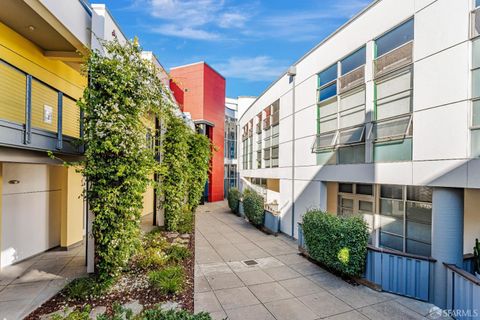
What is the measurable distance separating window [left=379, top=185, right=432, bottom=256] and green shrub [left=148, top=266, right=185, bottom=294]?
6198mm

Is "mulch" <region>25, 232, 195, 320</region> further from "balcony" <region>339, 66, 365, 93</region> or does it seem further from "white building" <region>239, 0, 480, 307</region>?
"balcony" <region>339, 66, 365, 93</region>

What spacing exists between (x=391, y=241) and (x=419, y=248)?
0.87 metres

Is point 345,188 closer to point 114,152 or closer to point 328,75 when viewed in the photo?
point 328,75

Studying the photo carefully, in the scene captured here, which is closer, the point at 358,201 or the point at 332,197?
the point at 358,201

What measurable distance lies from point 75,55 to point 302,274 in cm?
899

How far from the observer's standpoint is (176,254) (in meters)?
7.46

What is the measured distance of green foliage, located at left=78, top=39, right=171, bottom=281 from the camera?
5.27 metres

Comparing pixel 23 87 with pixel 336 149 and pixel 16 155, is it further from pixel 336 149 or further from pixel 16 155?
pixel 336 149

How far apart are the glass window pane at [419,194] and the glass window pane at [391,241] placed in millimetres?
1289

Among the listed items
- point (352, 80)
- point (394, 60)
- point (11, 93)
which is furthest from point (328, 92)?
point (11, 93)

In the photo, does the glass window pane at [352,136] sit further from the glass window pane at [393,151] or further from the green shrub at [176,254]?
the green shrub at [176,254]

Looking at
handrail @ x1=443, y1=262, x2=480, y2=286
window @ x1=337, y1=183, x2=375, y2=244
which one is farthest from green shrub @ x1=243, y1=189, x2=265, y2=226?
handrail @ x1=443, y1=262, x2=480, y2=286

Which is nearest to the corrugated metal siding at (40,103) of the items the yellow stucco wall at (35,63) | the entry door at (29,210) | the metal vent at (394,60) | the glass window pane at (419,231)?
the yellow stucco wall at (35,63)

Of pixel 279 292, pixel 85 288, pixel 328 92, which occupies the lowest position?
pixel 279 292
